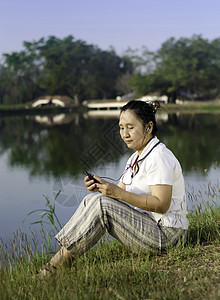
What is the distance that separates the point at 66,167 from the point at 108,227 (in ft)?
26.1

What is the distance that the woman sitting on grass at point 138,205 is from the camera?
2.07 m

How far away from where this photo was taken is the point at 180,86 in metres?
43.7

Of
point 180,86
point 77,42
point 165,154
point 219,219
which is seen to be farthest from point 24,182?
point 77,42

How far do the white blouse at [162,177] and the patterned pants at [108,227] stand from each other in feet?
0.23

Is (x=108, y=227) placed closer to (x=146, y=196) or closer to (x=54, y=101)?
(x=146, y=196)

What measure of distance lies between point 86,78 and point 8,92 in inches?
387

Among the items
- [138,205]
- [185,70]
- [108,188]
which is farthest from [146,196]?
[185,70]

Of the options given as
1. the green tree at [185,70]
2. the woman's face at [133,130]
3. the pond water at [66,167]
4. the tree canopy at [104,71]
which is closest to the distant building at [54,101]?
the tree canopy at [104,71]

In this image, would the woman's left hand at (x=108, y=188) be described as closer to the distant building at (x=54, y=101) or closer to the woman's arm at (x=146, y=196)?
the woman's arm at (x=146, y=196)

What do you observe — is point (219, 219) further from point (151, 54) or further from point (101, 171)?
point (151, 54)

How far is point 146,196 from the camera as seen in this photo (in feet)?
6.73

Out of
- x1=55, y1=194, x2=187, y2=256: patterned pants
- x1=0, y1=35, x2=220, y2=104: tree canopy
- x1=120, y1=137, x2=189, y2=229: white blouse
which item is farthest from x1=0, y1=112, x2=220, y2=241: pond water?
x1=0, y1=35, x2=220, y2=104: tree canopy

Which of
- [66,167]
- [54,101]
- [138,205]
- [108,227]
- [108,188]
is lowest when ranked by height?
[66,167]

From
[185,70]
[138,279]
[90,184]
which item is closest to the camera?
[138,279]
